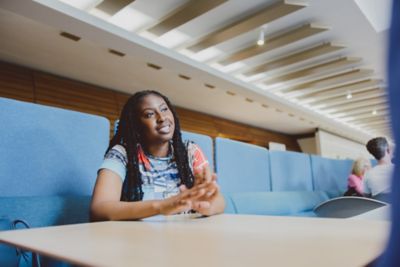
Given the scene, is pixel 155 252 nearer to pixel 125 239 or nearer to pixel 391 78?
pixel 125 239

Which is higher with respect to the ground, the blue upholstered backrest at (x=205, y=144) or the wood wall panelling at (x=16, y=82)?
the wood wall panelling at (x=16, y=82)

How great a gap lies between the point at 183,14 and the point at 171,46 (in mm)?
1087

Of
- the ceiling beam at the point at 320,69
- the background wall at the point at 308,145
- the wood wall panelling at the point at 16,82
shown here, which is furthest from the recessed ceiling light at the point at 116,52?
the background wall at the point at 308,145

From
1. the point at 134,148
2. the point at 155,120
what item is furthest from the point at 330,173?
the point at 134,148

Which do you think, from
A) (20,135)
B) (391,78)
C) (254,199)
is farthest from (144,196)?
(254,199)

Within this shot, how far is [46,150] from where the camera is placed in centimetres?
150

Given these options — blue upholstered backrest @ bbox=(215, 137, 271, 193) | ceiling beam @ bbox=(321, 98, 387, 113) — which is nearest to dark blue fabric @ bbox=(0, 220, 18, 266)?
blue upholstered backrest @ bbox=(215, 137, 271, 193)

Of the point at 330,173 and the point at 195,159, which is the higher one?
the point at 195,159

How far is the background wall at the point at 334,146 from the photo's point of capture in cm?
1136

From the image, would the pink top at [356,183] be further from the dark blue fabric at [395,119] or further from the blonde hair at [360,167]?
the dark blue fabric at [395,119]

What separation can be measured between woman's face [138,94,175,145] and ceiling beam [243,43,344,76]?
170 inches

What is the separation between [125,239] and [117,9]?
3.66m

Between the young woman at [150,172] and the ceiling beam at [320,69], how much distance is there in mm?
4936

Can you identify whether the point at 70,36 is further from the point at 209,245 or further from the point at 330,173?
the point at 330,173
